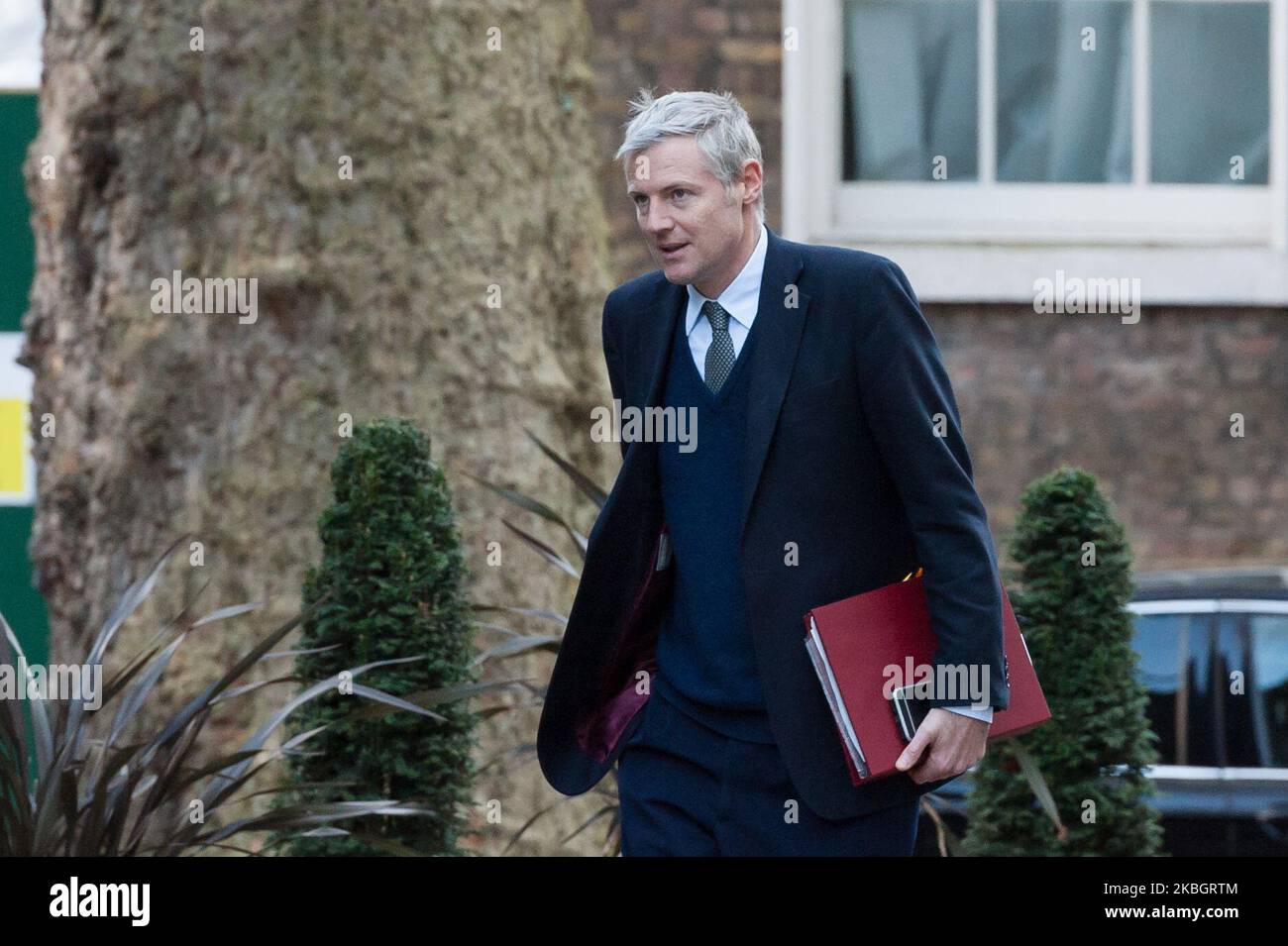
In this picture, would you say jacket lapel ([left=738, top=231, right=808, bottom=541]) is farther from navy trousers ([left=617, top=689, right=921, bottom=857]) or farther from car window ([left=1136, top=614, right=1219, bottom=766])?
car window ([left=1136, top=614, right=1219, bottom=766])

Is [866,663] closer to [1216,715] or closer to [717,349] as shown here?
[717,349]

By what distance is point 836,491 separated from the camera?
3326 millimetres

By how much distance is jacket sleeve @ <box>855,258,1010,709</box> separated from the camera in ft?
10.5

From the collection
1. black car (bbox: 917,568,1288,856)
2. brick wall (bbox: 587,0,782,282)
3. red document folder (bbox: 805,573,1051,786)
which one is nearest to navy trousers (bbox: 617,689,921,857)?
red document folder (bbox: 805,573,1051,786)

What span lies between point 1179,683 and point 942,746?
10.3ft

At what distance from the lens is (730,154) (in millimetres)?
3371

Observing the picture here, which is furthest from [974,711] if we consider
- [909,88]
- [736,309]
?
[909,88]

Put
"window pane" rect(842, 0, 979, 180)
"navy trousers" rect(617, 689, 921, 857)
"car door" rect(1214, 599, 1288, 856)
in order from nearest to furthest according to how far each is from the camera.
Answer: "navy trousers" rect(617, 689, 921, 857) → "car door" rect(1214, 599, 1288, 856) → "window pane" rect(842, 0, 979, 180)

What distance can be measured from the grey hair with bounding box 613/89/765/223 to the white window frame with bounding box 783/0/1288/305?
6091mm

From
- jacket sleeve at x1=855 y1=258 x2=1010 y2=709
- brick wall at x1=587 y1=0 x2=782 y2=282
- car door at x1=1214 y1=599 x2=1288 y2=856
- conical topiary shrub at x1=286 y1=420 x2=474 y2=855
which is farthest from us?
brick wall at x1=587 y1=0 x2=782 y2=282
